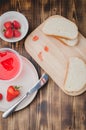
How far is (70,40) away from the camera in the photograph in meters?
1.69

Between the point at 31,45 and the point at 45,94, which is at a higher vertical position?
the point at 31,45

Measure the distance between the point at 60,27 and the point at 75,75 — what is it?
7.9 inches

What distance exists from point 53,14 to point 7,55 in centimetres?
25

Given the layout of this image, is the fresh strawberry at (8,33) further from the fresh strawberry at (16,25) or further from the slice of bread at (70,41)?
the slice of bread at (70,41)

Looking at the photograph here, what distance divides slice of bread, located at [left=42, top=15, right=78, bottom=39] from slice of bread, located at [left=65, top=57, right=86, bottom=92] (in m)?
0.10

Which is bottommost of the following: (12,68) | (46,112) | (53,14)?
(46,112)

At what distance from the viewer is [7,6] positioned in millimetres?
1750

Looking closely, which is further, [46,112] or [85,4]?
[85,4]

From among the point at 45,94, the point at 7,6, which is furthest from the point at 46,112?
the point at 7,6

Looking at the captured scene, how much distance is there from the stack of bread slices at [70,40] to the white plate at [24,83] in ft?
0.42

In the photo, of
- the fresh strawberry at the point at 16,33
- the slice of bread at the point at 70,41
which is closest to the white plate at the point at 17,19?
the fresh strawberry at the point at 16,33

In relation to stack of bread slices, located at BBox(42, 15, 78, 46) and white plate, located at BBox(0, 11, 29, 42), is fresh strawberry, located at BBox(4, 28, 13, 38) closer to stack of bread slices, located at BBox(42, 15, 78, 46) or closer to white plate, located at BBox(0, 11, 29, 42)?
white plate, located at BBox(0, 11, 29, 42)

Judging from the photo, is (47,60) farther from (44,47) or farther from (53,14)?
(53,14)

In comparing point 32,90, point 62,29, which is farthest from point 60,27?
point 32,90
